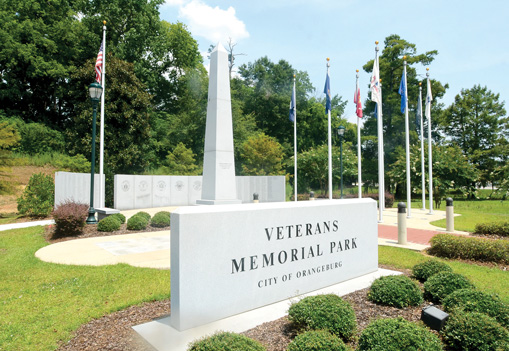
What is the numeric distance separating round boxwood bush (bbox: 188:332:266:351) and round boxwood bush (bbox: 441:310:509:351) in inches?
80.6

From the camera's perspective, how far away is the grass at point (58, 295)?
3.71 meters

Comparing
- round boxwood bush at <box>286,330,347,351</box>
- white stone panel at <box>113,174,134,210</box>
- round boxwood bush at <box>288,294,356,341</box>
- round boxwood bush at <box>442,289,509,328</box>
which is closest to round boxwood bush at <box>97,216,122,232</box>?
white stone panel at <box>113,174,134,210</box>

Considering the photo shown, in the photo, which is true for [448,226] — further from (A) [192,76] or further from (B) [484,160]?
(B) [484,160]

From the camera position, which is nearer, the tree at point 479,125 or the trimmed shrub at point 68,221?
the trimmed shrub at point 68,221

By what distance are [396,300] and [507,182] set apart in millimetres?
25398

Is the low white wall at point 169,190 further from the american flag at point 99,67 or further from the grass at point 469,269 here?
the grass at point 469,269

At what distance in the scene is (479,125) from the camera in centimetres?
3997

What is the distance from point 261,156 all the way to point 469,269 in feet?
76.8

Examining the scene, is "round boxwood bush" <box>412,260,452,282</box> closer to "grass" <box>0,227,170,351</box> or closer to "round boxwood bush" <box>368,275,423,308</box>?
"round boxwood bush" <box>368,275,423,308</box>

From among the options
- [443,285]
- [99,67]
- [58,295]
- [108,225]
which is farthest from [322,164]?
[58,295]

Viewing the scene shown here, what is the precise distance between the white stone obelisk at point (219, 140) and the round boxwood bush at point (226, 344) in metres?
8.90

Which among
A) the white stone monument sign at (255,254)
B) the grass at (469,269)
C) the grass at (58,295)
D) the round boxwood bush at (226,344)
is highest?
the white stone monument sign at (255,254)

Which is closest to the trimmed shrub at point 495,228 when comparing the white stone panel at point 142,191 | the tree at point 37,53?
the white stone panel at point 142,191

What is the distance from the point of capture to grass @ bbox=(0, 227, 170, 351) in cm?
371
